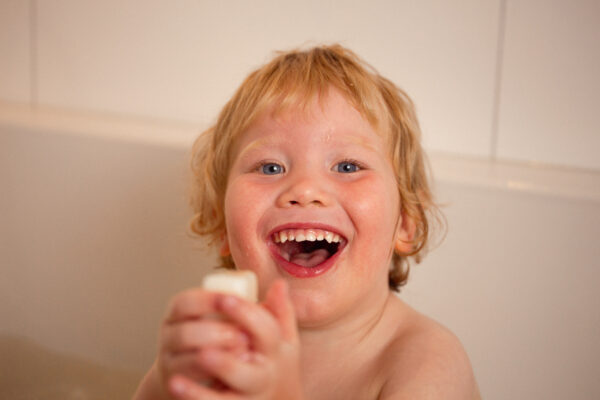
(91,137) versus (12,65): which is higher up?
(12,65)

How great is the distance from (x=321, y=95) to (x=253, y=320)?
416 mm

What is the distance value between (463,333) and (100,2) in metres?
1.03

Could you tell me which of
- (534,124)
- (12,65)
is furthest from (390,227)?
(12,65)

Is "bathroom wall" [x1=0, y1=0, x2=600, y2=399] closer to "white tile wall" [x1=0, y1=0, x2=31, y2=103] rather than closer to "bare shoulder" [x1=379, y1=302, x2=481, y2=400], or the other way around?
"white tile wall" [x1=0, y1=0, x2=31, y2=103]

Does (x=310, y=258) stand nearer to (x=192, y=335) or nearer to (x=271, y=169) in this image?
(x=271, y=169)

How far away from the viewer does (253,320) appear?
54 centimetres

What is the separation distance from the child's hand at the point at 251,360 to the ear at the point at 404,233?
410mm

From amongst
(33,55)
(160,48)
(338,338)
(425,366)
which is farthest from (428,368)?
(33,55)

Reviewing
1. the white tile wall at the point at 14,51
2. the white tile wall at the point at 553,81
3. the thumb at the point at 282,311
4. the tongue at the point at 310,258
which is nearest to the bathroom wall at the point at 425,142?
the white tile wall at the point at 553,81

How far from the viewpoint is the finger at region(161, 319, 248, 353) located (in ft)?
1.77

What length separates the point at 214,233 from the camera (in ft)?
3.47

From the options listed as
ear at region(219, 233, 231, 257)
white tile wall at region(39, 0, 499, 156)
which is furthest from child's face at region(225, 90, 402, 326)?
white tile wall at region(39, 0, 499, 156)

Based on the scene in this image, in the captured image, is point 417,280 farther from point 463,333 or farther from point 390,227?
point 390,227

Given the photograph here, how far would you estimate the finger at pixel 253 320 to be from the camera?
54cm
